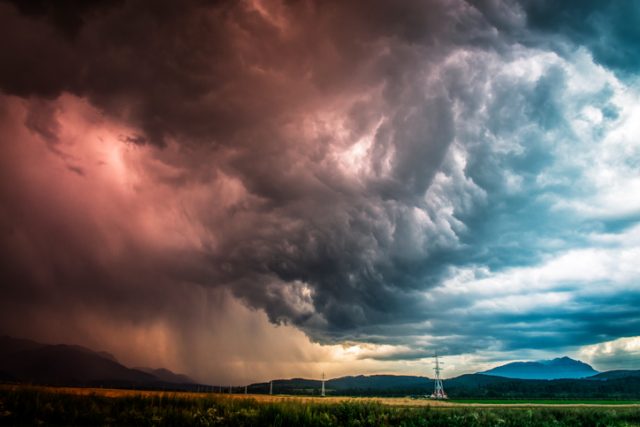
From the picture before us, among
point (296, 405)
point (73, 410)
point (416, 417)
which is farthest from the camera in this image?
point (416, 417)

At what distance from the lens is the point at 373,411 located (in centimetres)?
4441

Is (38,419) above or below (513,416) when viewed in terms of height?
above

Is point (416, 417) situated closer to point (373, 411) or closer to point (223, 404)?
point (373, 411)

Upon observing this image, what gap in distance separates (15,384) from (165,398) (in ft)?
41.8

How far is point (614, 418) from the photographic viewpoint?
56375 mm

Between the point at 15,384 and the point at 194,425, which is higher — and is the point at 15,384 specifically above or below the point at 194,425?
above

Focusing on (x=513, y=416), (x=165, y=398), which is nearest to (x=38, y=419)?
(x=165, y=398)

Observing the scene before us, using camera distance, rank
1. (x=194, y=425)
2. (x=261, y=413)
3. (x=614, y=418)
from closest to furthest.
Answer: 1. (x=194, y=425)
2. (x=261, y=413)
3. (x=614, y=418)

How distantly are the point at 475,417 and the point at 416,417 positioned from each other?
7.67 meters

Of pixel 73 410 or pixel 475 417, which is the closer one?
pixel 73 410

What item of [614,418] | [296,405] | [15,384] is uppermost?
[15,384]

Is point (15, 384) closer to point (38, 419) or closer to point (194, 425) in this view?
point (38, 419)

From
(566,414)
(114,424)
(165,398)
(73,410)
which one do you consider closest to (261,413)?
(165,398)

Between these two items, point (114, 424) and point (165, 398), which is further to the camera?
point (165, 398)
